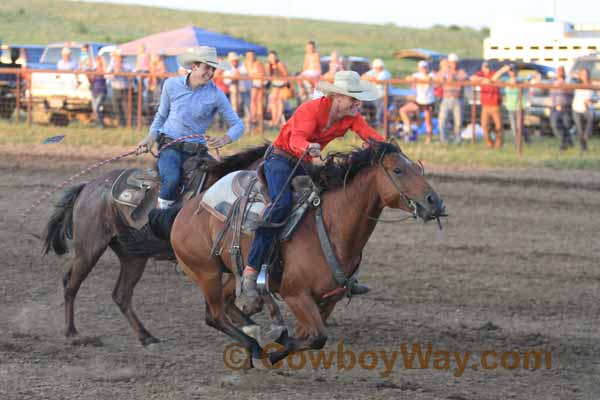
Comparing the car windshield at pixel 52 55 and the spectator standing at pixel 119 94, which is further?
the car windshield at pixel 52 55

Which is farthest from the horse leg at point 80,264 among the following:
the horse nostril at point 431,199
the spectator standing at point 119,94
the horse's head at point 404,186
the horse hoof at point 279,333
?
Answer: the spectator standing at point 119,94

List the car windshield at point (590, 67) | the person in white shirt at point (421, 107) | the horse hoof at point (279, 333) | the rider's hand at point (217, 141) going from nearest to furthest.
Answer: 1. the horse hoof at point (279, 333)
2. the rider's hand at point (217, 141)
3. the person in white shirt at point (421, 107)
4. the car windshield at point (590, 67)

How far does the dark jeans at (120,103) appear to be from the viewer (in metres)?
18.3

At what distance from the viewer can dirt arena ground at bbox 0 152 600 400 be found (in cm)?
608

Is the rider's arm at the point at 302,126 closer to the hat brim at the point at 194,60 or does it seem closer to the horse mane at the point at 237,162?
the horse mane at the point at 237,162

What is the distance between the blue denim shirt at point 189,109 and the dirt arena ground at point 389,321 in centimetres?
145

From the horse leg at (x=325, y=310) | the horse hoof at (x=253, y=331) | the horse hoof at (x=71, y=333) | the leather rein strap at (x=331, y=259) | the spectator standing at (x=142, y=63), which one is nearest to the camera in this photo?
the leather rein strap at (x=331, y=259)

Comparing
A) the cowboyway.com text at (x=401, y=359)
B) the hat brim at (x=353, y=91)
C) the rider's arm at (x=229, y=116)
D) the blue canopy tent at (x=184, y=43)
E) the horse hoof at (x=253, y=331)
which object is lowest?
the cowboyway.com text at (x=401, y=359)

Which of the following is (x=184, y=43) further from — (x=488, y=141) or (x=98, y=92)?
(x=488, y=141)

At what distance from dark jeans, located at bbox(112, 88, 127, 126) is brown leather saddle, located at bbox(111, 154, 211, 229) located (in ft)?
35.6

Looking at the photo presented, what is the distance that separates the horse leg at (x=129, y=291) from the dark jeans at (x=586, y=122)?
10.7m

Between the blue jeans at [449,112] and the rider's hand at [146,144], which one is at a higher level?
the rider's hand at [146,144]

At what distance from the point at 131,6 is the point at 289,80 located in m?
59.4

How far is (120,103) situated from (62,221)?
1088 centimetres
